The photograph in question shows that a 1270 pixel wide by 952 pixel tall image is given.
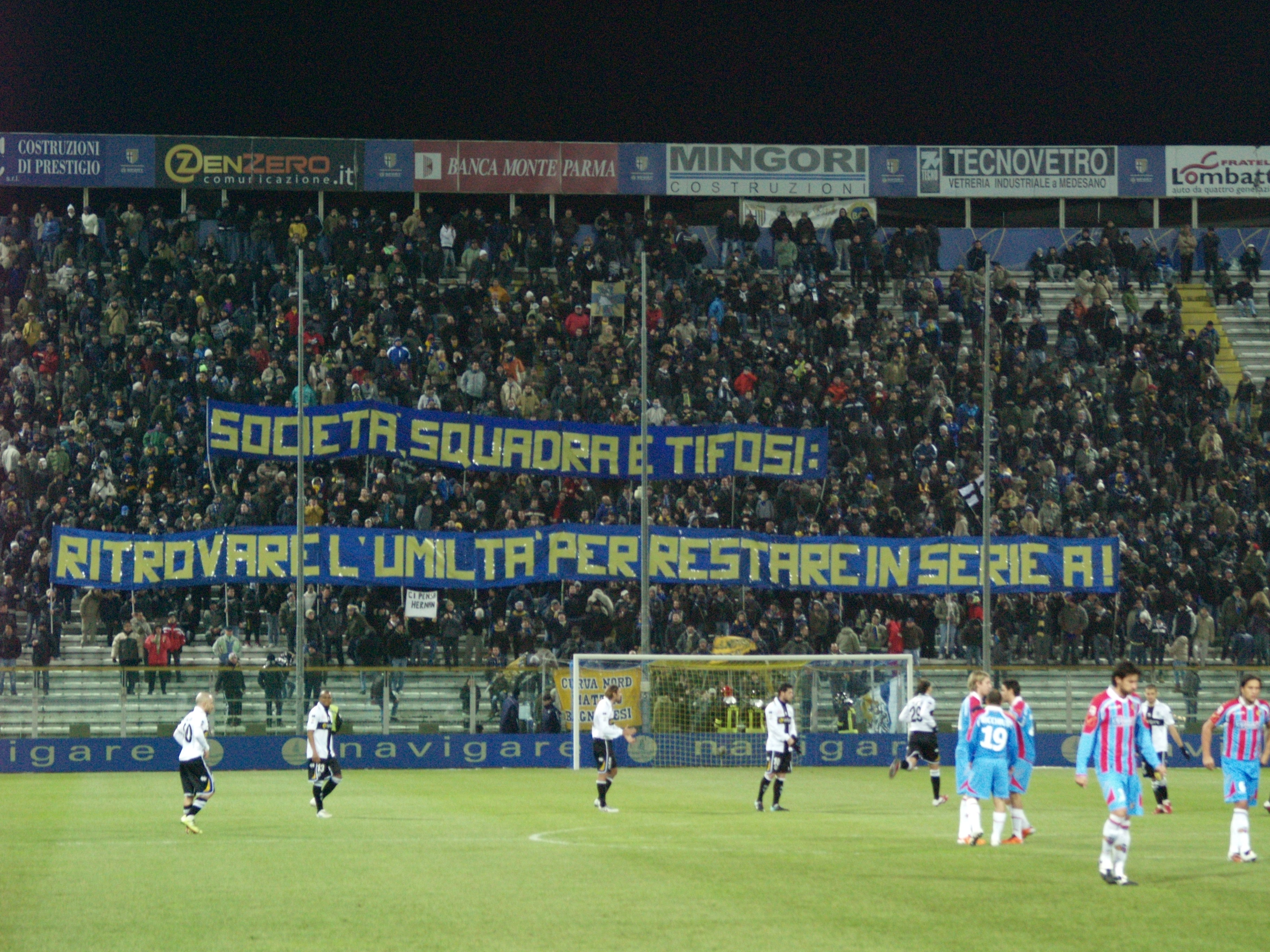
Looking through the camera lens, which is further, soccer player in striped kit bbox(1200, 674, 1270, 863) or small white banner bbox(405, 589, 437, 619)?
small white banner bbox(405, 589, 437, 619)

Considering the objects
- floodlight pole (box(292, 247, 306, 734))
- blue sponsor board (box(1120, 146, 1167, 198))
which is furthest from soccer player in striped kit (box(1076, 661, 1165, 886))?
blue sponsor board (box(1120, 146, 1167, 198))

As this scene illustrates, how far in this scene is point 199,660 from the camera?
39875 millimetres

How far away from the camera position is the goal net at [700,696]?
124ft

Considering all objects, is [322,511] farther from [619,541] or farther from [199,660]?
[619,541]

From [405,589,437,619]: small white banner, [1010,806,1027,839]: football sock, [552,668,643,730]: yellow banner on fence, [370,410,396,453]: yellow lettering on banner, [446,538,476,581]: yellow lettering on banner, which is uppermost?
[370,410,396,453]: yellow lettering on banner

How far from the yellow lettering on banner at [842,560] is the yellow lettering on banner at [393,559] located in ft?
32.3

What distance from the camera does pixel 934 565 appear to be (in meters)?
40.8

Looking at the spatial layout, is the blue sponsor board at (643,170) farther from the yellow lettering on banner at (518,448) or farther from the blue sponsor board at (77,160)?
the yellow lettering on banner at (518,448)

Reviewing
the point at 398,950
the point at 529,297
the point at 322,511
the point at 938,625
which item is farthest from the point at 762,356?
the point at 398,950

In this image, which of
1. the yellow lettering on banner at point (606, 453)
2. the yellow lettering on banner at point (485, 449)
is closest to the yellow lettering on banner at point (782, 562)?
the yellow lettering on banner at point (606, 453)

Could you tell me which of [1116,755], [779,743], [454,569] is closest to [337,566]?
[454,569]

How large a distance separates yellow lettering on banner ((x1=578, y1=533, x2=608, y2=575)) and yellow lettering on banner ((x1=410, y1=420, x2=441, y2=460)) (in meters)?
4.30

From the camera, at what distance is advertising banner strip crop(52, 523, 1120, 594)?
38.2 meters

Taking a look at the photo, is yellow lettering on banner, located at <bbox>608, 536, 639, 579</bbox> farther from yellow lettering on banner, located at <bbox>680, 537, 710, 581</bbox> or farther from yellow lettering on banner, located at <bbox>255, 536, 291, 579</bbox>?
yellow lettering on banner, located at <bbox>255, 536, 291, 579</bbox>
